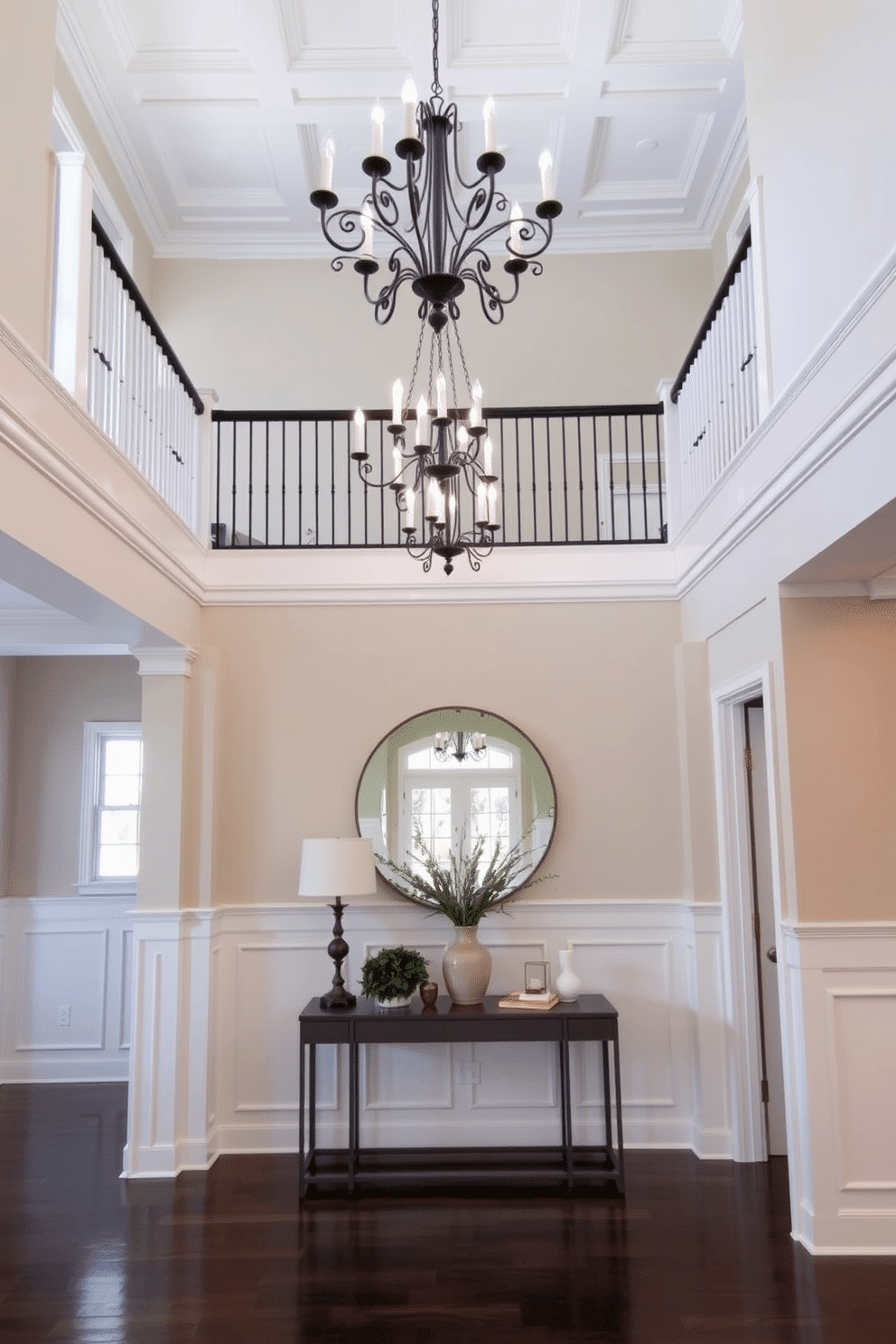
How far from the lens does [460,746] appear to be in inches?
226

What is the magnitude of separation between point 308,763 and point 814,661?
2.83m

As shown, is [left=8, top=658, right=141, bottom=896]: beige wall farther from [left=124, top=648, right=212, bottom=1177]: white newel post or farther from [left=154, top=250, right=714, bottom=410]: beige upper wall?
[left=154, top=250, right=714, bottom=410]: beige upper wall

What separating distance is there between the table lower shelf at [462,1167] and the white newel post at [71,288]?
3723 mm

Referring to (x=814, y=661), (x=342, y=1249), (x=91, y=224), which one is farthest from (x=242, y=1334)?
(x=91, y=224)

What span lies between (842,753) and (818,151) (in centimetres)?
216

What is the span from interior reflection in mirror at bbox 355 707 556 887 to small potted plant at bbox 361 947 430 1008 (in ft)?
1.87

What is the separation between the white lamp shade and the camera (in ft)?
16.8

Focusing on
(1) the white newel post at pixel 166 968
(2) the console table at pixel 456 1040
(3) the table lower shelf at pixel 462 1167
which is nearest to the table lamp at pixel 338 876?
(2) the console table at pixel 456 1040

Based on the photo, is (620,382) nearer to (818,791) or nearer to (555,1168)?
(818,791)

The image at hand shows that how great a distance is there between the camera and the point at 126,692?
744cm

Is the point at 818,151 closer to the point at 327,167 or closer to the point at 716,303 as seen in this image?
the point at 716,303

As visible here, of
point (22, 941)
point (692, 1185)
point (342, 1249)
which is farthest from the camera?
point (22, 941)

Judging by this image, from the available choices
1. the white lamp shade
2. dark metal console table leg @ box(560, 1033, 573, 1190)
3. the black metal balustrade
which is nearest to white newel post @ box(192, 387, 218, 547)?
the black metal balustrade

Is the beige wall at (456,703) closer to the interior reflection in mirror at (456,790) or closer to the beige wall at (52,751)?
the interior reflection in mirror at (456,790)
